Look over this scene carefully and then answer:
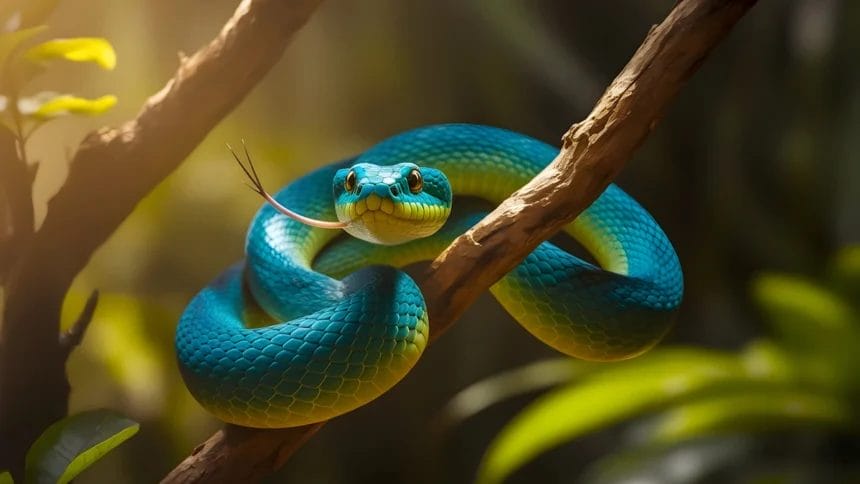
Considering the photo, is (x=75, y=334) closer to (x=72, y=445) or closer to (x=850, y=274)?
(x=72, y=445)

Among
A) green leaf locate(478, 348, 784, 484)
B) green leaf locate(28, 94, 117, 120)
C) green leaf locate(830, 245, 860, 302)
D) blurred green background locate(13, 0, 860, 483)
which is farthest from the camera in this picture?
Result: green leaf locate(830, 245, 860, 302)

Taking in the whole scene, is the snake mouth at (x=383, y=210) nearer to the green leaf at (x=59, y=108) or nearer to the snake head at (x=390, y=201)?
the snake head at (x=390, y=201)

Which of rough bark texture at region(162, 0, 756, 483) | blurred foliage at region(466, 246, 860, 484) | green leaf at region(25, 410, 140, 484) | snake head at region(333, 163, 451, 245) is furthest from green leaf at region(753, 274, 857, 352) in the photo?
green leaf at region(25, 410, 140, 484)

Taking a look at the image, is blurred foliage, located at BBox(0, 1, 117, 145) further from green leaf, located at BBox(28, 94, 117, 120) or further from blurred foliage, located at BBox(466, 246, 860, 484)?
blurred foliage, located at BBox(466, 246, 860, 484)

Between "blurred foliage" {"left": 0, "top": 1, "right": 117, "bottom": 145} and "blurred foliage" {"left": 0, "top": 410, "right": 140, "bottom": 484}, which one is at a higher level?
"blurred foliage" {"left": 0, "top": 1, "right": 117, "bottom": 145}

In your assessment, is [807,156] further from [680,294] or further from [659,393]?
[680,294]

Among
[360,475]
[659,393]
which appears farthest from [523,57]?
[360,475]
